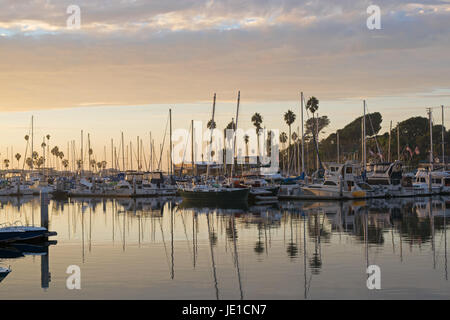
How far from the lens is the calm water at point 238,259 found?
2292 centimetres

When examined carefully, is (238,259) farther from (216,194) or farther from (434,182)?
(434,182)

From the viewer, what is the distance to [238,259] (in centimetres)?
3033

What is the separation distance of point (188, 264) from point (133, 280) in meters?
4.43

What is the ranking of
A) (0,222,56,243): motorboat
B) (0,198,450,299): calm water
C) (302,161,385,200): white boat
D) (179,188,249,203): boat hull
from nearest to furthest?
1. (0,198,450,299): calm water
2. (0,222,56,243): motorboat
3. (179,188,249,203): boat hull
4. (302,161,385,200): white boat

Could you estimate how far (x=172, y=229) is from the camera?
149 feet

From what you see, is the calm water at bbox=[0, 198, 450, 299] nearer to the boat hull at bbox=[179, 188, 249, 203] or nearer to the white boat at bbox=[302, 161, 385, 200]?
the boat hull at bbox=[179, 188, 249, 203]

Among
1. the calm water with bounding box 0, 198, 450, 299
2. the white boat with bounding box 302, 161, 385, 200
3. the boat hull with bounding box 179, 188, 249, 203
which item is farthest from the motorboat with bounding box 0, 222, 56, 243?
the white boat with bounding box 302, 161, 385, 200

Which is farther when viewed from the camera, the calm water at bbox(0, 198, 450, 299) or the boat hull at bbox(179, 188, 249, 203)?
the boat hull at bbox(179, 188, 249, 203)

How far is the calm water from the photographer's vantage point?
22922 millimetres

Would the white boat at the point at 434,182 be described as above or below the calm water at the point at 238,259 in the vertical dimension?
above

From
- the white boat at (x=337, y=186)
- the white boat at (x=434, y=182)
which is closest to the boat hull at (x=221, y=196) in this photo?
the white boat at (x=337, y=186)

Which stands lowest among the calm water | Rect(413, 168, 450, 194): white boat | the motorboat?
the calm water

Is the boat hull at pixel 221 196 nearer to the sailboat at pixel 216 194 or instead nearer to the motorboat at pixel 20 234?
the sailboat at pixel 216 194
